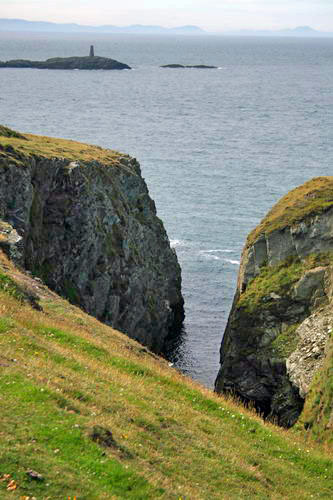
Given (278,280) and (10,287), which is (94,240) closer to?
(278,280)

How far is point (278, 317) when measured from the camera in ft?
204

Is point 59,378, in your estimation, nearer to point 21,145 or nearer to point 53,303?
point 53,303

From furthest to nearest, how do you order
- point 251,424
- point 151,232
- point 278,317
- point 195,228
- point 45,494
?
1. point 195,228
2. point 151,232
3. point 278,317
4. point 251,424
5. point 45,494

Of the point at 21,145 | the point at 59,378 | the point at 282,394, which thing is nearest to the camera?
the point at 59,378

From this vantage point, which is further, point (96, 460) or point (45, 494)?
point (96, 460)

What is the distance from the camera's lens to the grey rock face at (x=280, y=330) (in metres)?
54.4

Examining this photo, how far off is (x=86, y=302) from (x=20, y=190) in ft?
41.9

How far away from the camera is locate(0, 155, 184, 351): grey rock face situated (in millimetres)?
58469

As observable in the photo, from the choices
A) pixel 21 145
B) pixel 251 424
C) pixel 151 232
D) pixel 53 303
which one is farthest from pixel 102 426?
pixel 151 232

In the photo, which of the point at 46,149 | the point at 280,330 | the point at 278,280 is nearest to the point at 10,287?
the point at 280,330

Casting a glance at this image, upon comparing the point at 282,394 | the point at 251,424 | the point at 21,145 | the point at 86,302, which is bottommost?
the point at 282,394

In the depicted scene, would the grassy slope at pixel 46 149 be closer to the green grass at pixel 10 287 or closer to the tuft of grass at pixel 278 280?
the tuft of grass at pixel 278 280

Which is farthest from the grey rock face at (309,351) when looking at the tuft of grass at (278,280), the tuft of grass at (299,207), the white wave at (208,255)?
the white wave at (208,255)

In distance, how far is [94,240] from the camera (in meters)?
66.0
